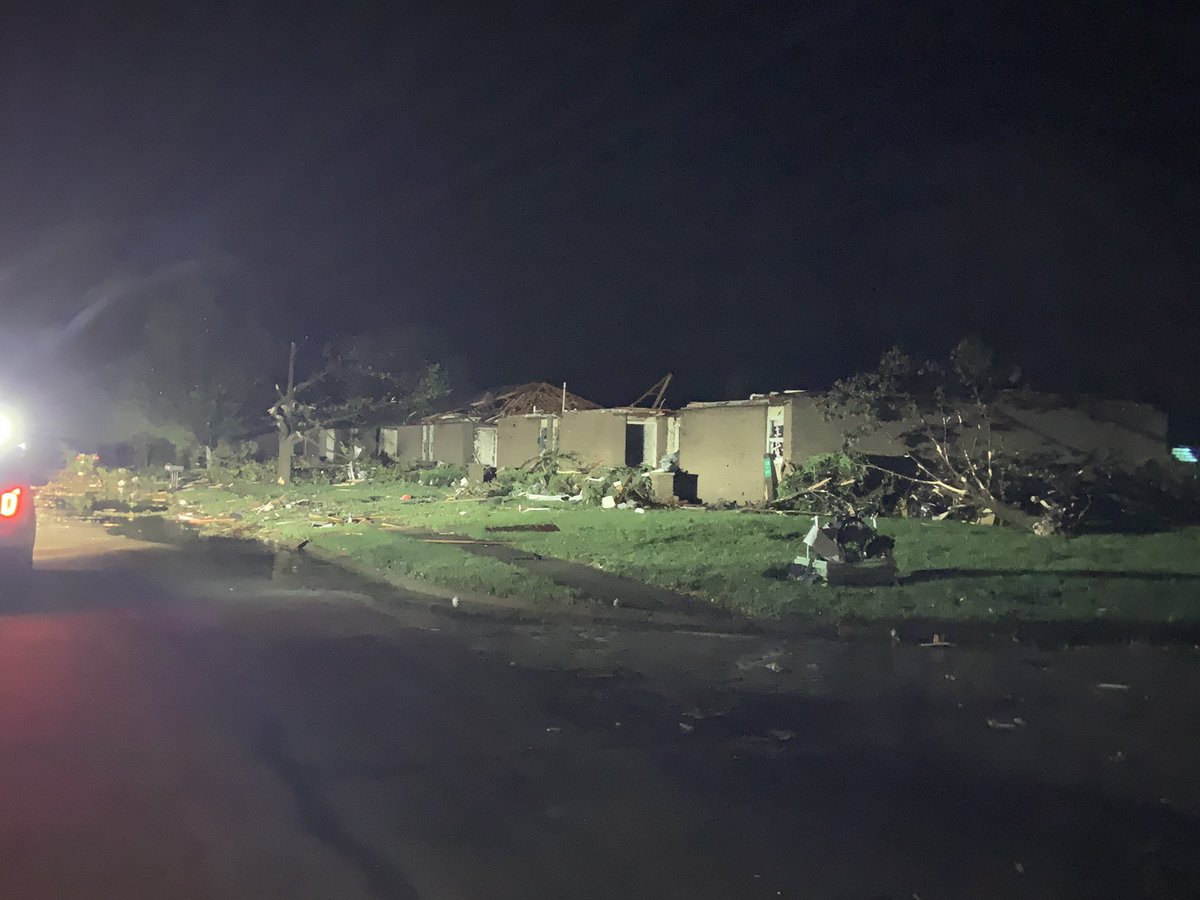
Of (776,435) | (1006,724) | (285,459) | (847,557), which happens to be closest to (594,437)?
(776,435)

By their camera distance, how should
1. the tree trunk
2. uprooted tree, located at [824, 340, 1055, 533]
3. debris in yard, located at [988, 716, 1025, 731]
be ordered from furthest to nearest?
the tree trunk → uprooted tree, located at [824, 340, 1055, 533] → debris in yard, located at [988, 716, 1025, 731]

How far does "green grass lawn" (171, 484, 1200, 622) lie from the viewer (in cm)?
1099

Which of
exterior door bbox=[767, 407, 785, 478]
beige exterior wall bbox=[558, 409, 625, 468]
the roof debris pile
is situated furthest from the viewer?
the roof debris pile

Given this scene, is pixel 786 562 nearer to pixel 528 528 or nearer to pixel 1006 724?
pixel 528 528

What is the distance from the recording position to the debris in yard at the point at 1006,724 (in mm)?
6855

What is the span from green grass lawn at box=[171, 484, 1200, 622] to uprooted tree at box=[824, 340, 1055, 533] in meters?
1.35

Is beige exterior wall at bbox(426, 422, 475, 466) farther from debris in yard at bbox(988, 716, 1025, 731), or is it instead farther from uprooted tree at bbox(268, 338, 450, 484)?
debris in yard at bbox(988, 716, 1025, 731)

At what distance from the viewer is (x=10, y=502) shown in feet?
32.8

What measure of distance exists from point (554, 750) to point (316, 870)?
2.01 m

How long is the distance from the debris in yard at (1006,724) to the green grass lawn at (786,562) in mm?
3333

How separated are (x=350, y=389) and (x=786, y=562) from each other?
28.3 meters

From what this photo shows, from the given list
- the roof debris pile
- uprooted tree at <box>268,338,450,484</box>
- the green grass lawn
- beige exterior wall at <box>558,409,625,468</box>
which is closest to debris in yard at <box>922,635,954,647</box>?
the green grass lawn

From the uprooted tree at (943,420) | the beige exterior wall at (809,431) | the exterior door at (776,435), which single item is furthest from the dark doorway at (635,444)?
the uprooted tree at (943,420)

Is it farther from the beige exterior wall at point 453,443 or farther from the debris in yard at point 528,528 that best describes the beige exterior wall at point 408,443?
the debris in yard at point 528,528
